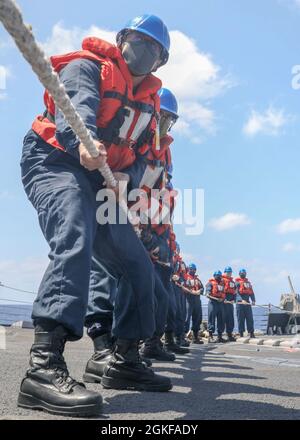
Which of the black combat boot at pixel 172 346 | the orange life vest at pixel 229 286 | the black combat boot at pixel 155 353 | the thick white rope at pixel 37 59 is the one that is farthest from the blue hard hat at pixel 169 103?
the orange life vest at pixel 229 286

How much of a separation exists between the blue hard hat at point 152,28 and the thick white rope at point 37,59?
86 centimetres

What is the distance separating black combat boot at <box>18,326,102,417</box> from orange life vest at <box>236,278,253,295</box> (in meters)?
13.0

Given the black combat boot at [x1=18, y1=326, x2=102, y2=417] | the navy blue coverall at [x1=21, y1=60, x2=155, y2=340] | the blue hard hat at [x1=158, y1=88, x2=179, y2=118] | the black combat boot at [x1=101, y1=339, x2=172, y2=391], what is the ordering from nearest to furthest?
the black combat boot at [x1=18, y1=326, x2=102, y2=417]
the navy blue coverall at [x1=21, y1=60, x2=155, y2=340]
the black combat boot at [x1=101, y1=339, x2=172, y2=391]
the blue hard hat at [x1=158, y1=88, x2=179, y2=118]

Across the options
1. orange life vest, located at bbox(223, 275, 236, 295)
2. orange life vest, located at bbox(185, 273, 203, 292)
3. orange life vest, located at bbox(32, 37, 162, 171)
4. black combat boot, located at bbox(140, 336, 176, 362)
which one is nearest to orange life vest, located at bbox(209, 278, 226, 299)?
orange life vest, located at bbox(223, 275, 236, 295)

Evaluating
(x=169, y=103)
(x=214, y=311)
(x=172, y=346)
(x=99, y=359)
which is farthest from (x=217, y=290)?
(x=99, y=359)

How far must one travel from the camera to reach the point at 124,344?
7.95 feet

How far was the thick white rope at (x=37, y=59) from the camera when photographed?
114 cm

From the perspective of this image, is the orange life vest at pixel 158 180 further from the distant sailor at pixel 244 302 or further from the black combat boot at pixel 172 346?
the distant sailor at pixel 244 302

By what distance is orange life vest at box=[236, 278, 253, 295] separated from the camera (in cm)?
1443

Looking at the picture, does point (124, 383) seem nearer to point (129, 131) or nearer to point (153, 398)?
point (153, 398)

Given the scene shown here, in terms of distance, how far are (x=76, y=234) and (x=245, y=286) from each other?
13.2 m

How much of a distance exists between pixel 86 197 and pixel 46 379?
0.74m

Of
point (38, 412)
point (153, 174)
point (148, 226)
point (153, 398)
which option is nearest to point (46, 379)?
point (38, 412)

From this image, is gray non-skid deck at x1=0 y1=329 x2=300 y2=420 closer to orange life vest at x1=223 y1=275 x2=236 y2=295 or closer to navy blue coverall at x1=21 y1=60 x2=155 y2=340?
navy blue coverall at x1=21 y1=60 x2=155 y2=340
